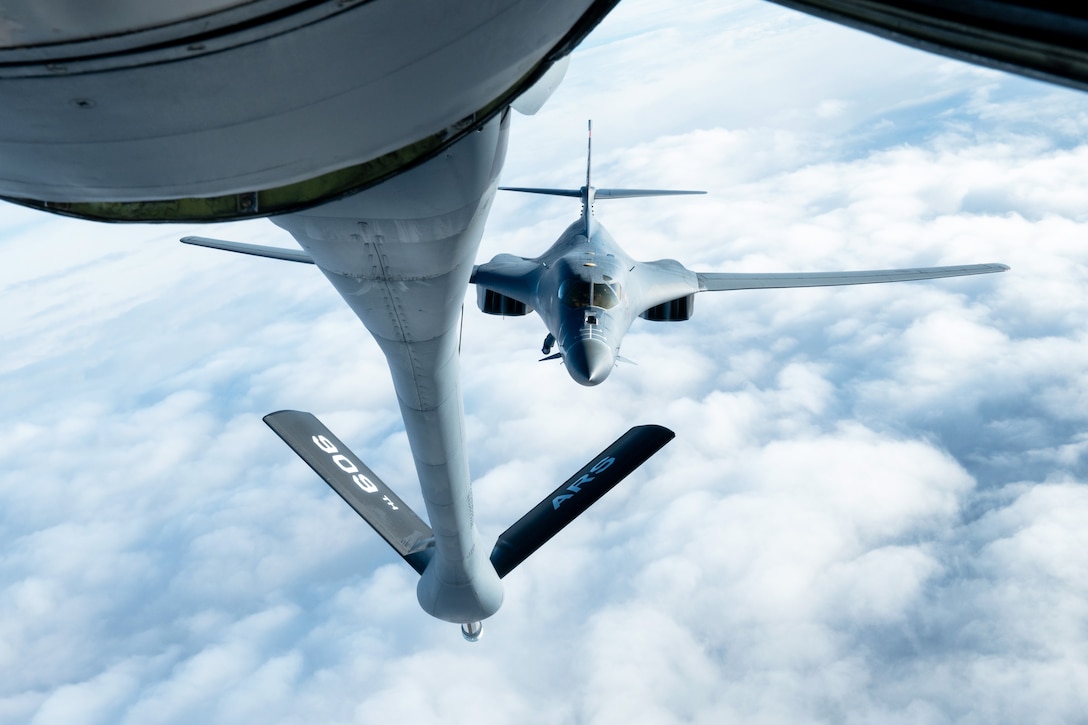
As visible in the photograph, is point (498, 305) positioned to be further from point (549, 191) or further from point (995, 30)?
point (995, 30)

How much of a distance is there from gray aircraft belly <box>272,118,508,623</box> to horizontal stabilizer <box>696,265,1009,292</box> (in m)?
15.3

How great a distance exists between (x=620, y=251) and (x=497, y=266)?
4.51 m

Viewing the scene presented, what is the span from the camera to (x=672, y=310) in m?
23.8

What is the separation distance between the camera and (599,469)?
12914 mm

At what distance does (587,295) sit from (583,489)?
850 centimetres

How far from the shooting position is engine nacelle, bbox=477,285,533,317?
960 inches

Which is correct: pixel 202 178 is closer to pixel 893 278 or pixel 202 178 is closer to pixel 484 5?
pixel 484 5

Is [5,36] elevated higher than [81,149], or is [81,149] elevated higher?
[5,36]

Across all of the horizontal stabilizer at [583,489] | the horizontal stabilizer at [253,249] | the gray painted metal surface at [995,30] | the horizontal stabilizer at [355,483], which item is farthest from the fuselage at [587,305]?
the gray painted metal surface at [995,30]

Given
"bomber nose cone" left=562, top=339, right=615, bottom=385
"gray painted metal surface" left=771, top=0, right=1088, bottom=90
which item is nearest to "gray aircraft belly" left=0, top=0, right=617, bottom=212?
"gray painted metal surface" left=771, top=0, right=1088, bottom=90

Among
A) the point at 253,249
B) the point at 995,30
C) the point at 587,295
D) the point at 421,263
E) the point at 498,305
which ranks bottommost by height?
the point at 498,305

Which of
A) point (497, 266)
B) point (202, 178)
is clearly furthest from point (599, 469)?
point (497, 266)

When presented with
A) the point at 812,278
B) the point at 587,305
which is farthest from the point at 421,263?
the point at 812,278

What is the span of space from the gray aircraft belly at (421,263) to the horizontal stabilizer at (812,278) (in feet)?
50.3
